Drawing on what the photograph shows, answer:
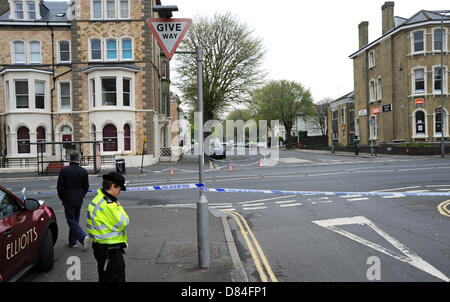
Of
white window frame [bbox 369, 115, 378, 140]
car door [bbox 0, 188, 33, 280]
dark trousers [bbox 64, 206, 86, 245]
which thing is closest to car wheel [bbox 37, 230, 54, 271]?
car door [bbox 0, 188, 33, 280]

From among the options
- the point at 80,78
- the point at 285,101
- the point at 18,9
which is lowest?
the point at 80,78

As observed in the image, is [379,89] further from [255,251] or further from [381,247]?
[255,251]

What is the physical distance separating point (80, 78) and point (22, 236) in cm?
2635

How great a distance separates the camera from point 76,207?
6738mm

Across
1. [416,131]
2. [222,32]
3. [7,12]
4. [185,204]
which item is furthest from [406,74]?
[7,12]

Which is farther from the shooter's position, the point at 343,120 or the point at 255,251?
the point at 343,120

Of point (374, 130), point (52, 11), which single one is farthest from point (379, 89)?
point (52, 11)

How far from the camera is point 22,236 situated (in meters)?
4.57

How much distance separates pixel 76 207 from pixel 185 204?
5.05 meters

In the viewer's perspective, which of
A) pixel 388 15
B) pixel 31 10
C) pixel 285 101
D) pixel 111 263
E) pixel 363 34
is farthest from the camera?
pixel 285 101

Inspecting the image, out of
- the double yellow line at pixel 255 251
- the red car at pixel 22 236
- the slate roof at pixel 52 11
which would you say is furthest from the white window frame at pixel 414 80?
the red car at pixel 22 236

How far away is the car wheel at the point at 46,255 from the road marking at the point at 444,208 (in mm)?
9082

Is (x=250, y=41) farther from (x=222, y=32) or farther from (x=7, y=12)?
(x=7, y=12)

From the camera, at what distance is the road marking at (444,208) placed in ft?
29.9
